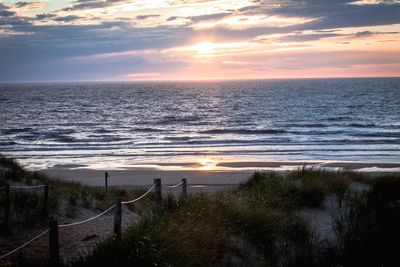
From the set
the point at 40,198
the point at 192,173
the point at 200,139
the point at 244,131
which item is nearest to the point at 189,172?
the point at 192,173

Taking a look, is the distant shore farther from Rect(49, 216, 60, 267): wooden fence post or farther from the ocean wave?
the ocean wave

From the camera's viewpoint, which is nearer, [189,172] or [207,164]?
[189,172]

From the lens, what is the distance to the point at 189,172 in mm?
24062

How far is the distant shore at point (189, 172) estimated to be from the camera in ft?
71.0

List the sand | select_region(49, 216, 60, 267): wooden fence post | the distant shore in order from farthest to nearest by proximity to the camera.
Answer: the distant shore < the sand < select_region(49, 216, 60, 267): wooden fence post

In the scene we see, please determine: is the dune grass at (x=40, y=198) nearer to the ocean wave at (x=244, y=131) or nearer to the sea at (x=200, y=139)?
the sea at (x=200, y=139)

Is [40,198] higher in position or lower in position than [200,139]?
higher

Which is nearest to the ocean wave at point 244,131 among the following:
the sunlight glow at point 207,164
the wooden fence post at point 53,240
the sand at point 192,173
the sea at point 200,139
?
the sea at point 200,139

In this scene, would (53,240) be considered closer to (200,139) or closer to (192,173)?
(192,173)

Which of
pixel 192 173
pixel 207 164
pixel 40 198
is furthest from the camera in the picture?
pixel 207 164

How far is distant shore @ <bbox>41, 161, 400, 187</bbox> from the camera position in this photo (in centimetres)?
2164

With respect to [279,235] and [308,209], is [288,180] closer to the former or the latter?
[308,209]

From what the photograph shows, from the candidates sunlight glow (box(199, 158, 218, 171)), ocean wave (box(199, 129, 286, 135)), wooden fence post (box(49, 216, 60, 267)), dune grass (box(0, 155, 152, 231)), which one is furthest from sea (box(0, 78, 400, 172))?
wooden fence post (box(49, 216, 60, 267))

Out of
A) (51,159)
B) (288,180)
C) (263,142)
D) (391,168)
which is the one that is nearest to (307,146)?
(263,142)
